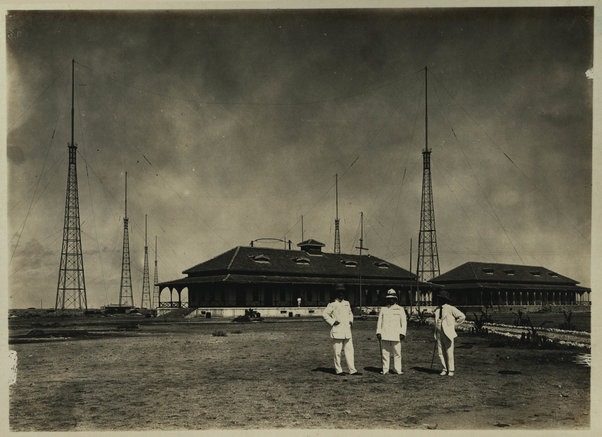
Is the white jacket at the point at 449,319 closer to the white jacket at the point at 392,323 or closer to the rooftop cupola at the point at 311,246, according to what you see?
the white jacket at the point at 392,323

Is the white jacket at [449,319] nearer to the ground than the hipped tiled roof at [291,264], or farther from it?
nearer to the ground

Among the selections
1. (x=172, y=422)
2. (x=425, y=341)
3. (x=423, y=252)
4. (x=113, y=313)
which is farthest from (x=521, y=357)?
(x=113, y=313)

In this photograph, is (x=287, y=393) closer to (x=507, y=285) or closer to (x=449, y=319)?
(x=449, y=319)

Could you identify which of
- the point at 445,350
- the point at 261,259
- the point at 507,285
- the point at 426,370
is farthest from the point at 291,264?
the point at 445,350

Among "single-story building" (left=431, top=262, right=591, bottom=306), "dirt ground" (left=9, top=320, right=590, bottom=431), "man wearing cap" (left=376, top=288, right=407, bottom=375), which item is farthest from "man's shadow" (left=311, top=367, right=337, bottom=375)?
"single-story building" (left=431, top=262, right=591, bottom=306)

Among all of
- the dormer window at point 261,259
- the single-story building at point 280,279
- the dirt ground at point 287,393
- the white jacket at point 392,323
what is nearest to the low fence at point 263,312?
the single-story building at point 280,279

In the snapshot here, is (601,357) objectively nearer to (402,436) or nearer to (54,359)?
Result: (402,436)

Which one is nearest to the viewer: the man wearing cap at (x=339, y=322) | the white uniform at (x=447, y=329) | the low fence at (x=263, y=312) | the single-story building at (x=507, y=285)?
the man wearing cap at (x=339, y=322)
